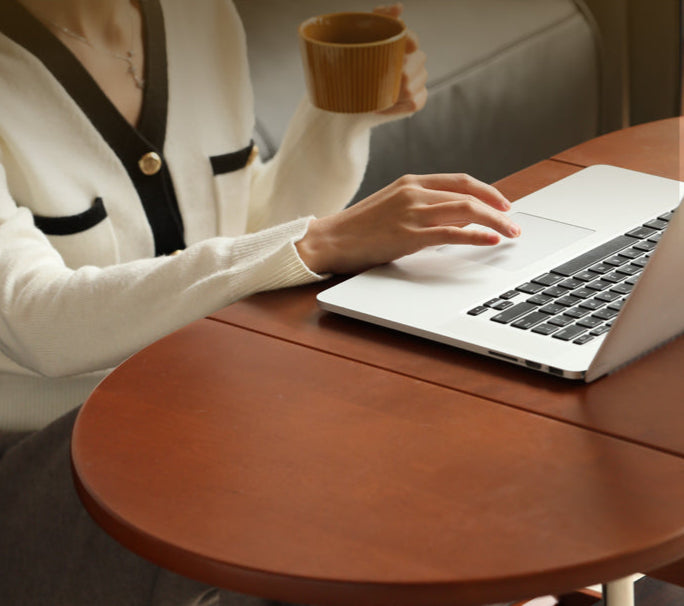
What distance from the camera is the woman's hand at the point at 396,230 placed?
876 mm

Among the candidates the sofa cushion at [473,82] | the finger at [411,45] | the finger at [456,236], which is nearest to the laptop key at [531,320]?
the finger at [456,236]

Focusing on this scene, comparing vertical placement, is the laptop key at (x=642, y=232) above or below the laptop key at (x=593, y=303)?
below

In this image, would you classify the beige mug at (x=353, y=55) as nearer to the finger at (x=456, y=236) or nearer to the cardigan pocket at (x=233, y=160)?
the finger at (x=456, y=236)

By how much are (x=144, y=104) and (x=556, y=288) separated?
0.67 metres

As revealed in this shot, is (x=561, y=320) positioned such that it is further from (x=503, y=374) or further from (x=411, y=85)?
(x=411, y=85)

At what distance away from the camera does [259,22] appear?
1861 millimetres

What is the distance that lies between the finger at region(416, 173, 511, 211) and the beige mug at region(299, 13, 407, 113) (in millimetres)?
112

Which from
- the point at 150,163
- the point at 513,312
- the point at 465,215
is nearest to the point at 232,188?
the point at 150,163

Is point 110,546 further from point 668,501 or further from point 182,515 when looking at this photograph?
point 668,501

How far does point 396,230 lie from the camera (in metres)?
0.88

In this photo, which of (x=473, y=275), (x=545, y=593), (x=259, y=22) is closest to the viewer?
(x=545, y=593)

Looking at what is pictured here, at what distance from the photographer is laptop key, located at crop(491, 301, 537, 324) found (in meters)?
0.77

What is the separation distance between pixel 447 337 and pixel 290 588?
10.4 inches

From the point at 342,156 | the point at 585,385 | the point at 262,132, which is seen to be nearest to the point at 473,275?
the point at 585,385
